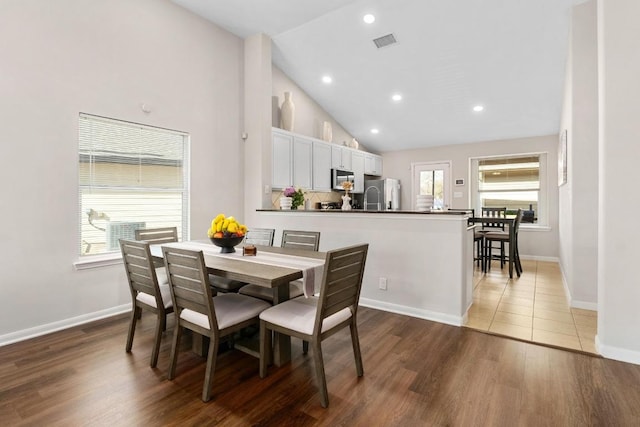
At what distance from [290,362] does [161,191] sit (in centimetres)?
268

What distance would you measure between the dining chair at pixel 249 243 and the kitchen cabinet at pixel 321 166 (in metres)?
2.22

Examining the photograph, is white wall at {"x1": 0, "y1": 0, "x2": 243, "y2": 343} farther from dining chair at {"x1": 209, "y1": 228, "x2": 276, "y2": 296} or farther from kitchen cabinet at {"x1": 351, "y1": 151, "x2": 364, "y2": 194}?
kitchen cabinet at {"x1": 351, "y1": 151, "x2": 364, "y2": 194}

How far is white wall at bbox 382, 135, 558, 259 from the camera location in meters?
6.32

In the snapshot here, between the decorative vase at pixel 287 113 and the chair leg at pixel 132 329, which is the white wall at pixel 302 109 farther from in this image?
the chair leg at pixel 132 329

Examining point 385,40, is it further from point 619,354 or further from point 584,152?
point 619,354

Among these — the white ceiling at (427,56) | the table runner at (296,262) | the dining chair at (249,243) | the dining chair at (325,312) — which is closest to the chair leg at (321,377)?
the dining chair at (325,312)

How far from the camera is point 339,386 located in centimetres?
212

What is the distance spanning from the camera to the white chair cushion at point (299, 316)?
2.02 metres

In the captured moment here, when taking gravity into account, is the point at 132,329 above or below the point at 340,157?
below

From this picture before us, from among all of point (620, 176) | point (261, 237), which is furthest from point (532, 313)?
point (261, 237)

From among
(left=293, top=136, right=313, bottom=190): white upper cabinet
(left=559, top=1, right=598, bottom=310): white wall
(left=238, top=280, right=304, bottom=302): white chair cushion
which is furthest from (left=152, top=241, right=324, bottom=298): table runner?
(left=559, top=1, right=598, bottom=310): white wall

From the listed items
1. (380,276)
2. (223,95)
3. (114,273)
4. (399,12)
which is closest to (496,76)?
(399,12)

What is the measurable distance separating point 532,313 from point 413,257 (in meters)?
1.40

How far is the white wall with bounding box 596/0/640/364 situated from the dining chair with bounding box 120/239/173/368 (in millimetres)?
3309
